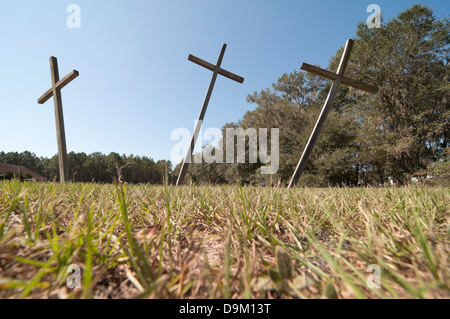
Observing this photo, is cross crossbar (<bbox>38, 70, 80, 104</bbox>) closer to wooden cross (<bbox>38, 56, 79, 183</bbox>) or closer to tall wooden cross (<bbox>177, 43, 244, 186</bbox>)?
wooden cross (<bbox>38, 56, 79, 183</bbox>)

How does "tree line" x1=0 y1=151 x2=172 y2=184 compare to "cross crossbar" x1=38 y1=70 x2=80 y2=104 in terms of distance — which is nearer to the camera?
"cross crossbar" x1=38 y1=70 x2=80 y2=104

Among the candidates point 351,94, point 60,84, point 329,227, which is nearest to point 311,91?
point 351,94

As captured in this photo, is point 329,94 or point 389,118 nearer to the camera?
point 329,94

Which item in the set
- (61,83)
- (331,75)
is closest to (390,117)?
(331,75)

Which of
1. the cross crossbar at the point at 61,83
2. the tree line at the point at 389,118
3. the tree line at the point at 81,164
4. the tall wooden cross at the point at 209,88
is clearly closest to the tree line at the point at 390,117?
the tree line at the point at 389,118

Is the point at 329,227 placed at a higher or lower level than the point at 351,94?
lower

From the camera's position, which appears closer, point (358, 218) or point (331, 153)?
point (358, 218)

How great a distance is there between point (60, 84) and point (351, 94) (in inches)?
774

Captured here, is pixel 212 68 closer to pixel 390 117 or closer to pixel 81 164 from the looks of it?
pixel 390 117

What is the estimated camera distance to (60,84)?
14.8 feet

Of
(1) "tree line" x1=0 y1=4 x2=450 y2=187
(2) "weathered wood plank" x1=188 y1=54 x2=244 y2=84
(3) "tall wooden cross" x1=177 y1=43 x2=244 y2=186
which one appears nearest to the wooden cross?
(3) "tall wooden cross" x1=177 y1=43 x2=244 y2=186

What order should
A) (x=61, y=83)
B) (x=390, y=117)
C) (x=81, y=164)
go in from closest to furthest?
(x=61, y=83), (x=390, y=117), (x=81, y=164)

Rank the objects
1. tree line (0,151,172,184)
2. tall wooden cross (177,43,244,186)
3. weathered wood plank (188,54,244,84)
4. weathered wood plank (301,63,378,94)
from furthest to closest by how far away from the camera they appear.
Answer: tree line (0,151,172,184), weathered wood plank (188,54,244,84), tall wooden cross (177,43,244,186), weathered wood plank (301,63,378,94)
